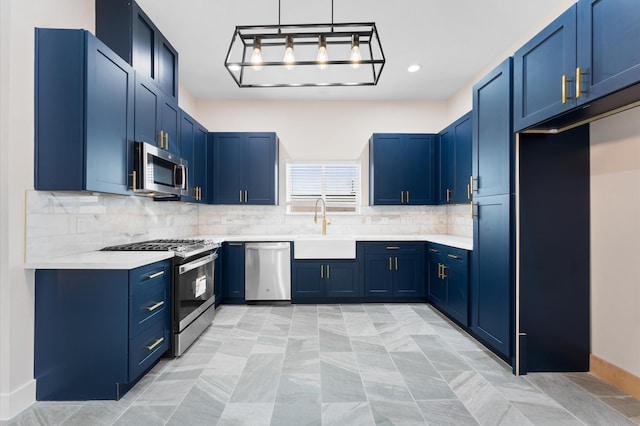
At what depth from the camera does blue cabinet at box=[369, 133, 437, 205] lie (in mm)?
4504

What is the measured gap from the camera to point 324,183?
491 centimetres

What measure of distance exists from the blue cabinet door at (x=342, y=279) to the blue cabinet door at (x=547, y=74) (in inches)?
100

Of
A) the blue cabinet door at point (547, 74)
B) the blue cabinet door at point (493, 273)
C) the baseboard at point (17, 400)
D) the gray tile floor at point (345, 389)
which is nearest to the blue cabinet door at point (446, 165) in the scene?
the blue cabinet door at point (493, 273)

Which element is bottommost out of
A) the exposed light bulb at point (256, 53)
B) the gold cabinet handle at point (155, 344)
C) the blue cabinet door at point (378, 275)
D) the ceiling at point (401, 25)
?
the gold cabinet handle at point (155, 344)

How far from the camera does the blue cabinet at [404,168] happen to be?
4.50m

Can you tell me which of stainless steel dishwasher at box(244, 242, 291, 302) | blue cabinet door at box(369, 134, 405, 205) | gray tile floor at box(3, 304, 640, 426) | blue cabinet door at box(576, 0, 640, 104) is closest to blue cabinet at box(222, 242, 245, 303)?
stainless steel dishwasher at box(244, 242, 291, 302)

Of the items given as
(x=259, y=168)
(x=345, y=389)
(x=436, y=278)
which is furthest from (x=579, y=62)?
(x=259, y=168)

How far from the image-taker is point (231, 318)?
3.62 metres

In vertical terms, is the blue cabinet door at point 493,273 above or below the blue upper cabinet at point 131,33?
below

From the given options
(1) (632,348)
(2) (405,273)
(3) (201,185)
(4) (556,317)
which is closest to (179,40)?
(3) (201,185)

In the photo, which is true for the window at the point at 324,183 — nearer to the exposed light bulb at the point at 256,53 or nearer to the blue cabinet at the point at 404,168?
the blue cabinet at the point at 404,168

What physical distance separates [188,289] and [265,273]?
4.70 ft

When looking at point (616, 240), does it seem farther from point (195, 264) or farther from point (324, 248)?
point (195, 264)

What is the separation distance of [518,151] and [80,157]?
303 cm
